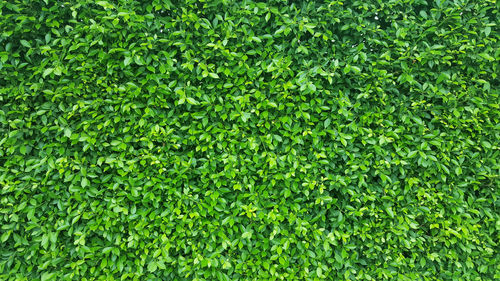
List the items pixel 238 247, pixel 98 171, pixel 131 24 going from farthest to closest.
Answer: pixel 238 247
pixel 98 171
pixel 131 24

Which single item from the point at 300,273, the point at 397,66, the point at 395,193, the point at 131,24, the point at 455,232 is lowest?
the point at 300,273

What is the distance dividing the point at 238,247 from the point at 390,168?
5.20 ft

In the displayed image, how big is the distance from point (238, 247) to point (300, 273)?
0.62 m

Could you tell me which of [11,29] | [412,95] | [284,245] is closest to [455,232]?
[412,95]

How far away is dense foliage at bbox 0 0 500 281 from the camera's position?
2369 mm

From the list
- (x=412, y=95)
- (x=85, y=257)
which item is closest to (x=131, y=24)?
(x=85, y=257)

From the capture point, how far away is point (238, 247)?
255 cm

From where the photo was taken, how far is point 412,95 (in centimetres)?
257

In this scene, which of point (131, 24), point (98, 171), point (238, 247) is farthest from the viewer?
point (238, 247)

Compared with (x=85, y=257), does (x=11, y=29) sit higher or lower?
higher

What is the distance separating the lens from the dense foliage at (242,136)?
2369mm

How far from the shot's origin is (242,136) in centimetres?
245

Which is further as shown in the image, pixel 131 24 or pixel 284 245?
pixel 284 245

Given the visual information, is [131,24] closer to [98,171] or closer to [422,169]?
[98,171]
